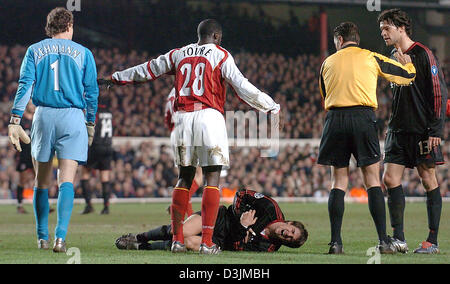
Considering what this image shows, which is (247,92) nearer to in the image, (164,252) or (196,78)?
(196,78)

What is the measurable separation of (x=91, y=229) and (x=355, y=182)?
12950 mm

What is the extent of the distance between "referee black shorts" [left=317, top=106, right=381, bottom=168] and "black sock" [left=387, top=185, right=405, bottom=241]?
626mm

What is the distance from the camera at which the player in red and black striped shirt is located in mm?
7730

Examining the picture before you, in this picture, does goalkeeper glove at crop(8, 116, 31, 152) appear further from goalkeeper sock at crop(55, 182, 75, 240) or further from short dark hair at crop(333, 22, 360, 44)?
short dark hair at crop(333, 22, 360, 44)

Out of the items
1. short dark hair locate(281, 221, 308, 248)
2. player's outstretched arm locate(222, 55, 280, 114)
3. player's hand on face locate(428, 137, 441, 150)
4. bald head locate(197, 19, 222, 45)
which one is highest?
bald head locate(197, 19, 222, 45)

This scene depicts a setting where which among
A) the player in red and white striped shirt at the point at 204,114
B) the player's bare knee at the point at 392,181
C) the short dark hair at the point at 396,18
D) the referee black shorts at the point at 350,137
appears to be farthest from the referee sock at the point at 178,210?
the short dark hair at the point at 396,18

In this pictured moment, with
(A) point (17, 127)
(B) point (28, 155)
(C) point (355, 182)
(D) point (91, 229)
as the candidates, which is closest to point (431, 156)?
(A) point (17, 127)

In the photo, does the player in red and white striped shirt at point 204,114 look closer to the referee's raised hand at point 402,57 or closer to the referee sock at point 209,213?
the referee sock at point 209,213

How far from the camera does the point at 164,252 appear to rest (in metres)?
7.39

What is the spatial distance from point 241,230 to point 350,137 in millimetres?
1367

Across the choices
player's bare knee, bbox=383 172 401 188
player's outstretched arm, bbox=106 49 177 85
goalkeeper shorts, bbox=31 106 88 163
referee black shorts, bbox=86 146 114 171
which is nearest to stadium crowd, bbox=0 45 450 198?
referee black shorts, bbox=86 146 114 171

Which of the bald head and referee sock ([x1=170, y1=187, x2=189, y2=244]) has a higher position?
the bald head

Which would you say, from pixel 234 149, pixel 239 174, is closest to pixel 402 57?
pixel 239 174
